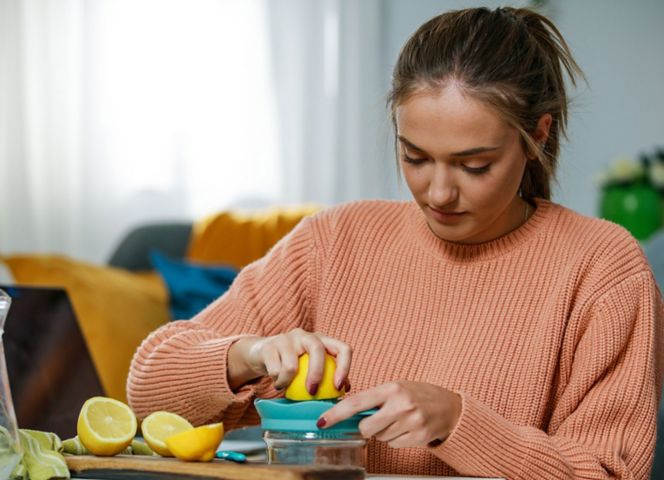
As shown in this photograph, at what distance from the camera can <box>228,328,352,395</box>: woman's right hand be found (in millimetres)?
1065

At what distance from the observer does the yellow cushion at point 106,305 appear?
282cm

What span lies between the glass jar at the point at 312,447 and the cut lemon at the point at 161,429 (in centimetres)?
9

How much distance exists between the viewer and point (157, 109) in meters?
4.23

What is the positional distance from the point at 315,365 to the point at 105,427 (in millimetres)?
203

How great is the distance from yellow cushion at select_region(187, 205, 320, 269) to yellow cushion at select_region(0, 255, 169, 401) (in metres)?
0.31

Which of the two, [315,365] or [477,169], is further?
[477,169]

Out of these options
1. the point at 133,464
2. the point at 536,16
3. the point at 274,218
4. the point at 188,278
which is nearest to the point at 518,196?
the point at 536,16

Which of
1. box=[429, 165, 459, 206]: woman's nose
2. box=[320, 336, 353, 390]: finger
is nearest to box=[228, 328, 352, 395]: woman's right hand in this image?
box=[320, 336, 353, 390]: finger

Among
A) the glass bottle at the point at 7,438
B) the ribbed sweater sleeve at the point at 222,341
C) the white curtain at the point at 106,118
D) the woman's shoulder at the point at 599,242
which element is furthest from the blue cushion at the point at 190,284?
the glass bottle at the point at 7,438

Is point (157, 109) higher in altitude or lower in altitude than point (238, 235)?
higher

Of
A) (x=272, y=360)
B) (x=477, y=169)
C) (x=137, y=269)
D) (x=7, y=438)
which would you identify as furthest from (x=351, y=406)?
(x=137, y=269)

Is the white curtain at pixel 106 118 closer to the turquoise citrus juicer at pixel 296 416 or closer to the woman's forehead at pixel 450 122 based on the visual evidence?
the woman's forehead at pixel 450 122

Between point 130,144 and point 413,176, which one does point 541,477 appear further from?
point 130,144

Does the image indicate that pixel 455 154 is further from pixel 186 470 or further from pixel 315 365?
pixel 186 470
